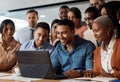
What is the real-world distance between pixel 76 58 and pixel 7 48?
1045 millimetres

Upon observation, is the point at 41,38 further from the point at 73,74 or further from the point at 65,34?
the point at 73,74

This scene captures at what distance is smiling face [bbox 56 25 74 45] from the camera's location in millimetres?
2900

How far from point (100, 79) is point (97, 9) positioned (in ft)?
→ 5.45

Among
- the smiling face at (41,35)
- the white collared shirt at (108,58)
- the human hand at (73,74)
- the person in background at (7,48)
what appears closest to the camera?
the human hand at (73,74)

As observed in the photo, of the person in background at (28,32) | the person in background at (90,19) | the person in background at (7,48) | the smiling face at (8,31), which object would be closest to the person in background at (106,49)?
the person in background at (90,19)

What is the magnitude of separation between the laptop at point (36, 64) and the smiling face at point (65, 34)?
54cm

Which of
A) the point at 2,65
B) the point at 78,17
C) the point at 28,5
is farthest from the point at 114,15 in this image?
the point at 28,5

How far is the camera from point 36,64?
7.98 feet

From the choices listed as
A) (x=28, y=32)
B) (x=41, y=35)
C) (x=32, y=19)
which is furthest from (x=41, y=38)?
(x=32, y=19)

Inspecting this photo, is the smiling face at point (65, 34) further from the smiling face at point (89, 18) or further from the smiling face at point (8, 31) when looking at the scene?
the smiling face at point (8, 31)

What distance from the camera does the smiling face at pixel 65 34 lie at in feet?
9.52

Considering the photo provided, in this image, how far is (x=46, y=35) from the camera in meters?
3.25

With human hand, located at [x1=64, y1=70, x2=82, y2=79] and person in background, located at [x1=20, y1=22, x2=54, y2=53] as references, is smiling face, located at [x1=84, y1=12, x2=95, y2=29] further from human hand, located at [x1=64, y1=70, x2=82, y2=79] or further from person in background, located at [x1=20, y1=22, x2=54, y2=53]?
human hand, located at [x1=64, y1=70, x2=82, y2=79]

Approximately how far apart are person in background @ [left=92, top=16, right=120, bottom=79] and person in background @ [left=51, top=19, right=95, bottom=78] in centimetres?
13
